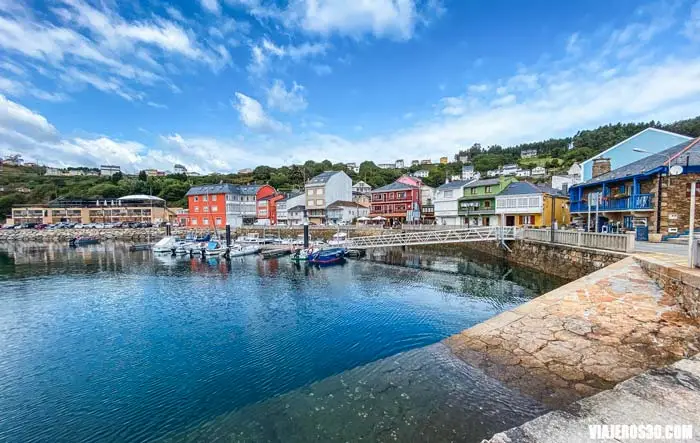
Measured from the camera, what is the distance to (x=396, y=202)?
6153 cm

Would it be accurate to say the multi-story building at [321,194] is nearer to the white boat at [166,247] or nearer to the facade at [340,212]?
the facade at [340,212]

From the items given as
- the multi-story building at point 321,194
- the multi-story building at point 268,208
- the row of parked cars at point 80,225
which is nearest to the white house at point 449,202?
the multi-story building at point 321,194

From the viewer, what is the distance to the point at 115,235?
74250mm

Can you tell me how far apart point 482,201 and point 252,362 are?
153 feet

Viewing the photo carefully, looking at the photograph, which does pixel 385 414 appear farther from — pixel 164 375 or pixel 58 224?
pixel 58 224

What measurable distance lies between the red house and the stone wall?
2233 centimetres

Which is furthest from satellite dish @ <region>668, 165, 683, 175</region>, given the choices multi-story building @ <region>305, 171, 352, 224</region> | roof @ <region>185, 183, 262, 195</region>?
roof @ <region>185, 183, 262, 195</region>

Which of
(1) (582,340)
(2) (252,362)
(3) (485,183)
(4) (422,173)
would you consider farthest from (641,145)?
(4) (422,173)

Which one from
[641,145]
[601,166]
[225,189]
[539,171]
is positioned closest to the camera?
[601,166]

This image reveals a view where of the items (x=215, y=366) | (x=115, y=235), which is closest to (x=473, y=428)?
(x=215, y=366)

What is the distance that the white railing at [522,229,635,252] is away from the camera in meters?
17.3

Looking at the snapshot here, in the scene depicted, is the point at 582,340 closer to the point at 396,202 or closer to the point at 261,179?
the point at 396,202

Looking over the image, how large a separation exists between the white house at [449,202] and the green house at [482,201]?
1.19 meters

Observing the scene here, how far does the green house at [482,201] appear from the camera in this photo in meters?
48.5
